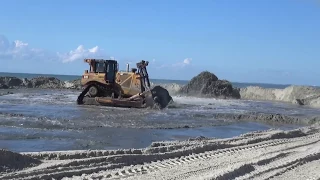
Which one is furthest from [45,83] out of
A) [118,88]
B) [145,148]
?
[145,148]

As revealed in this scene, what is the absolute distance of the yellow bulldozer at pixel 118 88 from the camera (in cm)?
2264

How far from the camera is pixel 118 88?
2359 cm

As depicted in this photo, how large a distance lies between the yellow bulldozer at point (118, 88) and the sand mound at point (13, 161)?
1478cm

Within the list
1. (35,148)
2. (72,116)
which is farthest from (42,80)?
(35,148)

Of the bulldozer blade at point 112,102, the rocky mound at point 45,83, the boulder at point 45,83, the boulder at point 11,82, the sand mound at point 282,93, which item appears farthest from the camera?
the rocky mound at point 45,83

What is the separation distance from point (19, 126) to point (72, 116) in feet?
13.0

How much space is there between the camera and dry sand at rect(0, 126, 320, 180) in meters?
7.16

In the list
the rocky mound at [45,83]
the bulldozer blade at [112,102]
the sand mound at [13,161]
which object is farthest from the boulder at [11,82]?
the sand mound at [13,161]

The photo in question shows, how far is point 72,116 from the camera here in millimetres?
18266

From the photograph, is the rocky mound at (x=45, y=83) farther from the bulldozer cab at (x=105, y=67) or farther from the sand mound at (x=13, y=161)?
the sand mound at (x=13, y=161)

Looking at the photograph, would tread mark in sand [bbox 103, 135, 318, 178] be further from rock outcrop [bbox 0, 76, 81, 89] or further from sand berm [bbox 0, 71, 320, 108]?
rock outcrop [bbox 0, 76, 81, 89]

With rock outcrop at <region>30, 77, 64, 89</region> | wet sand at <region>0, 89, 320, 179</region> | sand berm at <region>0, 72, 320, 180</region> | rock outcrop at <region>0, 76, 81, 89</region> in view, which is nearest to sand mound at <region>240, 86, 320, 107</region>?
rock outcrop at <region>0, 76, 81, 89</region>

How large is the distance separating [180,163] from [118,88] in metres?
15.4

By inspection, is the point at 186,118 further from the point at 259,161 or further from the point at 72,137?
the point at 259,161
